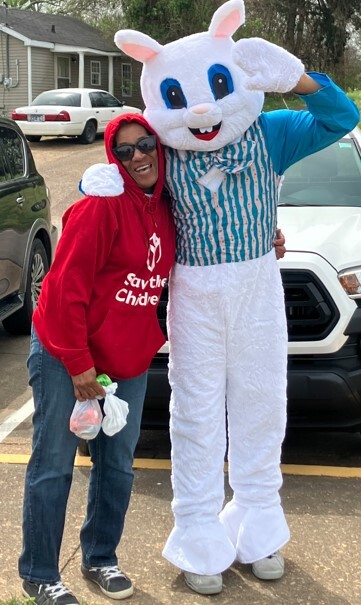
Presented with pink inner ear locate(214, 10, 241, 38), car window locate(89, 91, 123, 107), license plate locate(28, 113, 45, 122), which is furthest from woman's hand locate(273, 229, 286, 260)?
car window locate(89, 91, 123, 107)

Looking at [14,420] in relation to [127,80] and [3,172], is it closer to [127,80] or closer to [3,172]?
[3,172]

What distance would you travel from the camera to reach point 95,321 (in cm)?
278

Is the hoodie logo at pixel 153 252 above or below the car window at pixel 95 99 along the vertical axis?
above

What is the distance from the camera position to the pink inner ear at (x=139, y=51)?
9.66ft

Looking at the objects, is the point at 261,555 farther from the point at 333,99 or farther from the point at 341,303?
the point at 333,99

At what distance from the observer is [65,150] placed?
20375 millimetres

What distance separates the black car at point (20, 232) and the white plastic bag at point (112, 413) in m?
3.46

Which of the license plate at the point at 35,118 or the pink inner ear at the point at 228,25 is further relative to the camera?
the license plate at the point at 35,118

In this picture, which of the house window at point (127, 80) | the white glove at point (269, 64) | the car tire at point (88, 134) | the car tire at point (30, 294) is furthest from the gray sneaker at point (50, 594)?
the house window at point (127, 80)

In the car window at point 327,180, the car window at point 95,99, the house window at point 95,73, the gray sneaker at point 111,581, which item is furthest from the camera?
the house window at point 95,73

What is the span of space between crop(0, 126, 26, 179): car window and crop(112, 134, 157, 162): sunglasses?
13.9 feet

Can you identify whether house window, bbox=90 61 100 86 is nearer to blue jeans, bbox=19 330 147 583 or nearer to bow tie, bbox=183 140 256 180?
bow tie, bbox=183 140 256 180

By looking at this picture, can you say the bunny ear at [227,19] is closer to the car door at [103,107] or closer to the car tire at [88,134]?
the car tire at [88,134]

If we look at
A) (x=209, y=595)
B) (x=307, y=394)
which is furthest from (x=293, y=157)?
(x=209, y=595)
